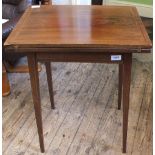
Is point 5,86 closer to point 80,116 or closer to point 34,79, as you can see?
point 80,116

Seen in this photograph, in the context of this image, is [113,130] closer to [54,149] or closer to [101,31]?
[54,149]

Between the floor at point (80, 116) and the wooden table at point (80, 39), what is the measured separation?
0.57 feet

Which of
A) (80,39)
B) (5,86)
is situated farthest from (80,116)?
(80,39)

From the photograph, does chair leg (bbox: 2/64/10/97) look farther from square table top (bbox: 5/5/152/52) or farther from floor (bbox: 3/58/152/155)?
square table top (bbox: 5/5/152/52)

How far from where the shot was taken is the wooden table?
1133 mm

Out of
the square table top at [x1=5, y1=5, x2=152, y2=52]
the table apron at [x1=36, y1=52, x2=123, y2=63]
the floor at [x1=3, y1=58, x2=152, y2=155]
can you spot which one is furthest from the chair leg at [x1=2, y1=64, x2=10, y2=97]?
the table apron at [x1=36, y1=52, x2=123, y2=63]

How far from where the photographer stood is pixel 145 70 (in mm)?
2334

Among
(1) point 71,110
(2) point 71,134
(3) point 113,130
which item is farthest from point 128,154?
(1) point 71,110

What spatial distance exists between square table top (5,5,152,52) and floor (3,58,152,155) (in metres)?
0.66

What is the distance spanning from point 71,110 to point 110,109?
258mm

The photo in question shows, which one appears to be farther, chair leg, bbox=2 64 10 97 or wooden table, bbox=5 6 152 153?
chair leg, bbox=2 64 10 97

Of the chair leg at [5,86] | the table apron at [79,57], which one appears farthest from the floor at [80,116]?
the table apron at [79,57]

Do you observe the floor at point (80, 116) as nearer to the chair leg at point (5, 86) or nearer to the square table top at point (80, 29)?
the chair leg at point (5, 86)

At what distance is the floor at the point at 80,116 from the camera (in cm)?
157
